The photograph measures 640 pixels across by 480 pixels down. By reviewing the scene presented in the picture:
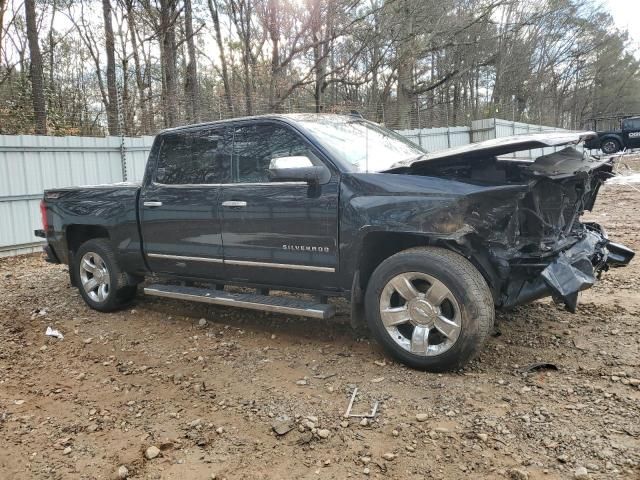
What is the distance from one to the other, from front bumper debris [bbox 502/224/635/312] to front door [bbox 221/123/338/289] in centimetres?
132

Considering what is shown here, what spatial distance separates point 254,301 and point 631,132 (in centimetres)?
2902

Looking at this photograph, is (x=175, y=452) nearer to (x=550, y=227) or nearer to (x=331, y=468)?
(x=331, y=468)

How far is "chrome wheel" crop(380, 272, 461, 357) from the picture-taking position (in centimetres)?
330

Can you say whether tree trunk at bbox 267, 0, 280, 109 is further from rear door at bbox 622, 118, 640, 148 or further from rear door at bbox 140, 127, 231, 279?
rear door at bbox 622, 118, 640, 148

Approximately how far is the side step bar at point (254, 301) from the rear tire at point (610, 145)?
27.5 metres

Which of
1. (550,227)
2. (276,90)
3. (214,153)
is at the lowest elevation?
(550,227)

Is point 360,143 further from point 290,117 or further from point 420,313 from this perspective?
point 420,313

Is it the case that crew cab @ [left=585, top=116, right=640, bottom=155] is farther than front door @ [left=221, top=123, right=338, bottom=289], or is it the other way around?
crew cab @ [left=585, top=116, right=640, bottom=155]

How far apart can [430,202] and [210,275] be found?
2.18 m

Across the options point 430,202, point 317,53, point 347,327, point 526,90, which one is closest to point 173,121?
point 317,53

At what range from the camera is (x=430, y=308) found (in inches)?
132

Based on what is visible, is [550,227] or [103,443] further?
[550,227]

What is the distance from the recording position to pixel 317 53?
15930 millimetres

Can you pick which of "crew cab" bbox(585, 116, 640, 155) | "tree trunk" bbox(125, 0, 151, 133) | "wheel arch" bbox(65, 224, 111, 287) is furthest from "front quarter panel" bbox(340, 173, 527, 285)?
"crew cab" bbox(585, 116, 640, 155)
